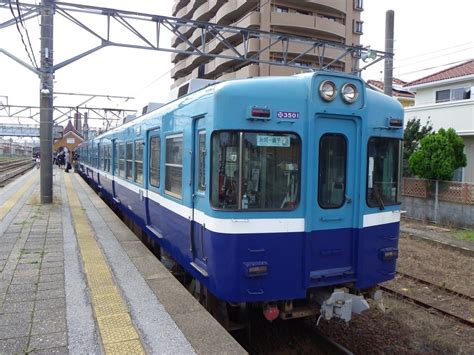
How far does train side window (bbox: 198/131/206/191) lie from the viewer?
4.37m

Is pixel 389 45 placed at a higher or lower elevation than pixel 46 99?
higher

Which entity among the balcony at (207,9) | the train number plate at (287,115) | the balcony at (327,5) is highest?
the balcony at (207,9)

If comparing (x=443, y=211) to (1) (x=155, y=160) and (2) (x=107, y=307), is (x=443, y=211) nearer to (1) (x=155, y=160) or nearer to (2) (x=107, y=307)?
(1) (x=155, y=160)

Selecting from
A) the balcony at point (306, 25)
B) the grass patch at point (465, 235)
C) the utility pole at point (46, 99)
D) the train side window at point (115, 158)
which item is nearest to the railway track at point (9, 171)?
the utility pole at point (46, 99)

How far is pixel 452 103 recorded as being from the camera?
1723 cm

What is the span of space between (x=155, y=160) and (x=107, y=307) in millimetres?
2799

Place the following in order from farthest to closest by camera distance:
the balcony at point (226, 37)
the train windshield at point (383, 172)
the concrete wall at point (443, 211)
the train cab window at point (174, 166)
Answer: the balcony at point (226, 37), the concrete wall at point (443, 211), the train cab window at point (174, 166), the train windshield at point (383, 172)

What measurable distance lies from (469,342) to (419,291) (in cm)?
187

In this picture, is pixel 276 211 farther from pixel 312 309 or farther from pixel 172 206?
pixel 172 206

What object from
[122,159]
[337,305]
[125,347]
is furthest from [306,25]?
[125,347]

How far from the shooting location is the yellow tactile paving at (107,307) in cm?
344

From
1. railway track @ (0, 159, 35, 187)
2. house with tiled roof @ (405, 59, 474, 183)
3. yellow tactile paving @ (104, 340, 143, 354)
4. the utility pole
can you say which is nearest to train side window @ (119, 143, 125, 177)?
the utility pole

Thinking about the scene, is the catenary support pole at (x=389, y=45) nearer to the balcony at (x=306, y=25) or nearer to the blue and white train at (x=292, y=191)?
the blue and white train at (x=292, y=191)

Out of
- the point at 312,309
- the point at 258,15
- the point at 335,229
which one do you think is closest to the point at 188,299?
the point at 312,309
